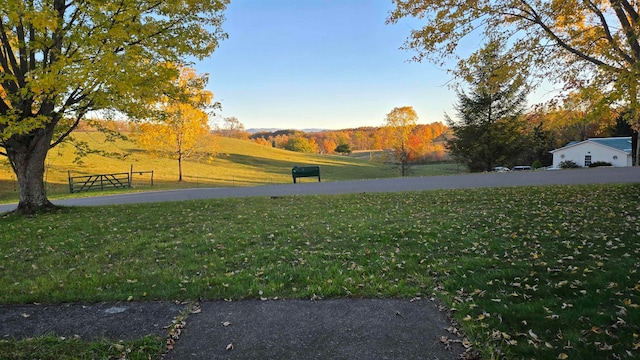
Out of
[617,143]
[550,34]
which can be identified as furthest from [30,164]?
[617,143]

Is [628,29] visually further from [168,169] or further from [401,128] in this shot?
[168,169]

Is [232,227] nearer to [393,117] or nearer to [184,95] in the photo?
[184,95]

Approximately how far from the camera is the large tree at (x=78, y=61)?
802 centimetres

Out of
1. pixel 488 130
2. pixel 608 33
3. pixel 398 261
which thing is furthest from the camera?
pixel 488 130

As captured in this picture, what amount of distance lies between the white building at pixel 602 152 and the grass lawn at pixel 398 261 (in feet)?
129

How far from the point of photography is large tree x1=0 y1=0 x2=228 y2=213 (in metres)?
8.02

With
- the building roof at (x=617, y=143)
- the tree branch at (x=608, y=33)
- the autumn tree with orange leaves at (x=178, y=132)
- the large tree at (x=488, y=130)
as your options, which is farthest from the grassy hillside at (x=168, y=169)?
the building roof at (x=617, y=143)

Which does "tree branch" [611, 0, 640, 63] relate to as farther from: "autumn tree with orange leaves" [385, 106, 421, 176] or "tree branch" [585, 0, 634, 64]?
"autumn tree with orange leaves" [385, 106, 421, 176]

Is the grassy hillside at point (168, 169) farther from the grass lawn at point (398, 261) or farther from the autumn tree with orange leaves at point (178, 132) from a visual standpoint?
the grass lawn at point (398, 261)

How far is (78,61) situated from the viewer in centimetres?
848

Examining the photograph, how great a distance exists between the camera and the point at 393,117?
4209cm

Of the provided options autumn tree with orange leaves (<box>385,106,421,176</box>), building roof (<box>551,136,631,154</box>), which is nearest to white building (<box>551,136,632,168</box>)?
building roof (<box>551,136,631,154</box>)

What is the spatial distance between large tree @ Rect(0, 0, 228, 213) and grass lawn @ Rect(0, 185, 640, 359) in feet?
7.19

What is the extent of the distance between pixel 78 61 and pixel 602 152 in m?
49.5
